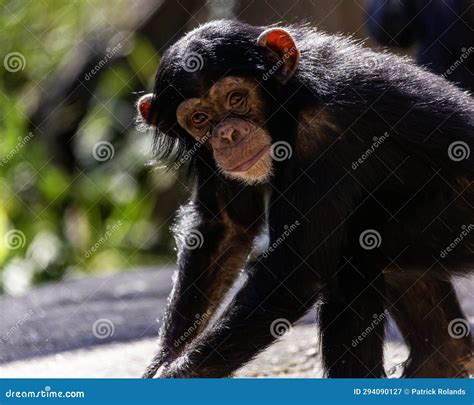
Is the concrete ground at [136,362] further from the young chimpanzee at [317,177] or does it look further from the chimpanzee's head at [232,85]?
the chimpanzee's head at [232,85]

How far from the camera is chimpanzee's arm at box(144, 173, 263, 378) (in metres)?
5.55

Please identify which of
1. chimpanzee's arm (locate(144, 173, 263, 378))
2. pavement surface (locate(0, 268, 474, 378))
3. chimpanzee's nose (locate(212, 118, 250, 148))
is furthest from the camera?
pavement surface (locate(0, 268, 474, 378))

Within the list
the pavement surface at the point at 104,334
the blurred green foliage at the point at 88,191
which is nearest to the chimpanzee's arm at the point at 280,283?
the pavement surface at the point at 104,334

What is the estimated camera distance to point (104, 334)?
25.2ft

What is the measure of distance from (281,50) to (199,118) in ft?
1.91

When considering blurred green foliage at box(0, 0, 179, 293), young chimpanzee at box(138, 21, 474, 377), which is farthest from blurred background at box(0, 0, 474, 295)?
young chimpanzee at box(138, 21, 474, 377)

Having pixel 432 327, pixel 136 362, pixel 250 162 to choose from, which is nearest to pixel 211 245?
pixel 250 162

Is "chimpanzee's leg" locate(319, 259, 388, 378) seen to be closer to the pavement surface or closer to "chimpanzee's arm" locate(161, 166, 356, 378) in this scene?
"chimpanzee's arm" locate(161, 166, 356, 378)

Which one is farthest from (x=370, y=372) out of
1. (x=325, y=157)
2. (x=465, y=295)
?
(x=465, y=295)

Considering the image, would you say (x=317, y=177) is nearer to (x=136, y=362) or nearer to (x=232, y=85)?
(x=232, y=85)

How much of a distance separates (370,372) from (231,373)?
860 millimetres

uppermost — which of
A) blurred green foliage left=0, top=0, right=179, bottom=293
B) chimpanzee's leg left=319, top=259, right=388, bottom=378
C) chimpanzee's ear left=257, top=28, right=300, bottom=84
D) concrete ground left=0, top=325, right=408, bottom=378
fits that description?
chimpanzee's ear left=257, top=28, right=300, bottom=84

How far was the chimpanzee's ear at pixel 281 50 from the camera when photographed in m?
5.13

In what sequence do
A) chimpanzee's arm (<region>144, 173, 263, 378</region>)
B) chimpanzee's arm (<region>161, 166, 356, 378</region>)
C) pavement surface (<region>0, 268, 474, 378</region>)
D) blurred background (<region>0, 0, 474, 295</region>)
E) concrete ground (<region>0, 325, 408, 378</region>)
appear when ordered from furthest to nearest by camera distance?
blurred background (<region>0, 0, 474, 295</region>), pavement surface (<region>0, 268, 474, 378</region>), concrete ground (<region>0, 325, 408, 378</region>), chimpanzee's arm (<region>144, 173, 263, 378</region>), chimpanzee's arm (<region>161, 166, 356, 378</region>)
